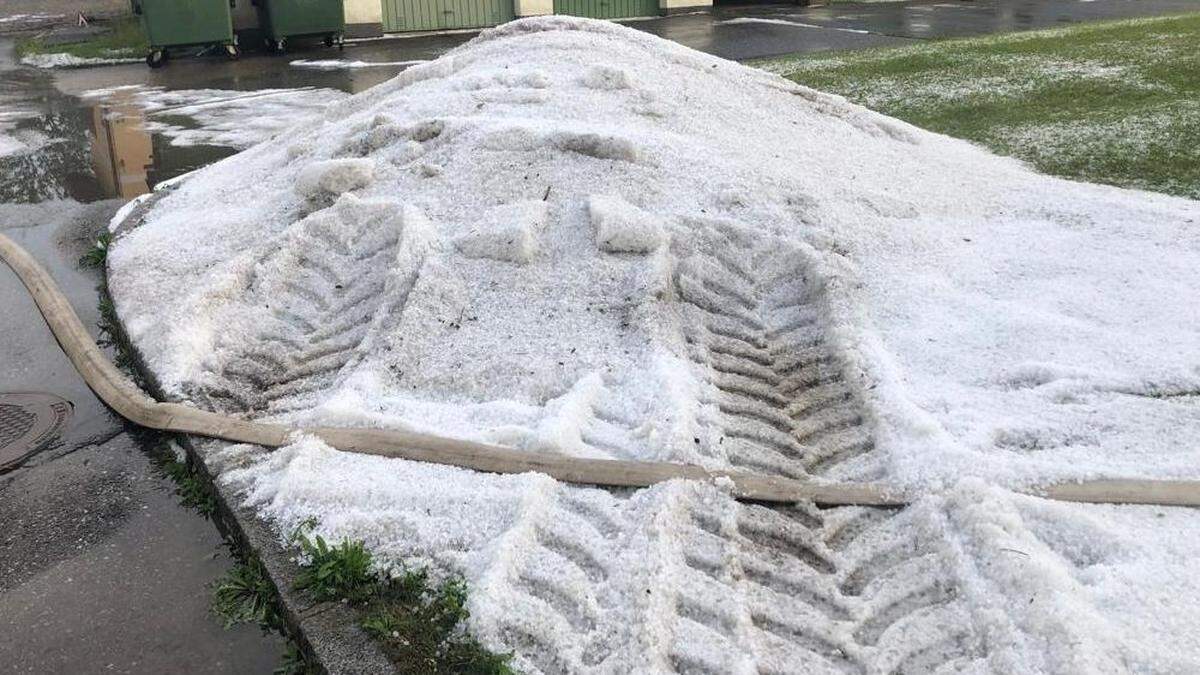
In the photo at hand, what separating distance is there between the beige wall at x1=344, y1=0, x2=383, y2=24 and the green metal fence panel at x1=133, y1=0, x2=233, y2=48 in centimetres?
260

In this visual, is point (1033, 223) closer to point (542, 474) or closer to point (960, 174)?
point (960, 174)

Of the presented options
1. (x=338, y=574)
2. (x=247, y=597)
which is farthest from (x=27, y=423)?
(x=338, y=574)

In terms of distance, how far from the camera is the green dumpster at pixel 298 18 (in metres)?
14.8

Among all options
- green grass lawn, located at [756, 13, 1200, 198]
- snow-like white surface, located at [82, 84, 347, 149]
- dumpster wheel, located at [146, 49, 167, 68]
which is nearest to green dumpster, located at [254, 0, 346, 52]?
dumpster wheel, located at [146, 49, 167, 68]

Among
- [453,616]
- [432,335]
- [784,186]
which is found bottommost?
[453,616]

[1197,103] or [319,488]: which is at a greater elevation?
[1197,103]

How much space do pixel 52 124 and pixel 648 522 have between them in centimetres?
1027

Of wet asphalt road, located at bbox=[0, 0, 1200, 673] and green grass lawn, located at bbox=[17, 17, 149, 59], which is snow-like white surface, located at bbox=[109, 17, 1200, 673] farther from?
green grass lawn, located at bbox=[17, 17, 149, 59]

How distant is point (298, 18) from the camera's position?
49.1 ft

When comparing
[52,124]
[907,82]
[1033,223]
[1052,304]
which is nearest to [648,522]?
[1052,304]

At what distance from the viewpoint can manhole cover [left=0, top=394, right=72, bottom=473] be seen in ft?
12.8

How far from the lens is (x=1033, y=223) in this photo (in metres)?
5.41

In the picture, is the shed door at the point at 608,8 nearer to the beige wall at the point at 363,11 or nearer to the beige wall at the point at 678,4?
the beige wall at the point at 678,4

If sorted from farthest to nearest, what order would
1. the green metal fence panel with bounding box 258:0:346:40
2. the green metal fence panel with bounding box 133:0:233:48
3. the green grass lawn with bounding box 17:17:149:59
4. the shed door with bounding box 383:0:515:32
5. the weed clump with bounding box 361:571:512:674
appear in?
the shed door with bounding box 383:0:515:32, the green grass lawn with bounding box 17:17:149:59, the green metal fence panel with bounding box 258:0:346:40, the green metal fence panel with bounding box 133:0:233:48, the weed clump with bounding box 361:571:512:674
